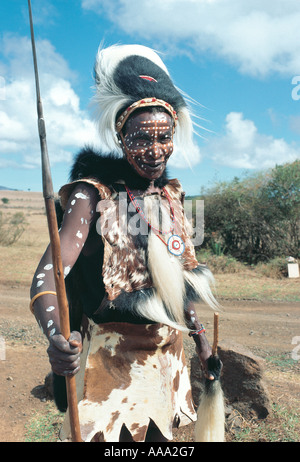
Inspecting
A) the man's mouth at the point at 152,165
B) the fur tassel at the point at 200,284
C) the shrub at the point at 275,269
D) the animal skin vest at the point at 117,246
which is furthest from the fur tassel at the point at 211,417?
the shrub at the point at 275,269

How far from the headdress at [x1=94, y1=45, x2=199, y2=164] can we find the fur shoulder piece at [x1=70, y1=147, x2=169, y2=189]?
0.11 m

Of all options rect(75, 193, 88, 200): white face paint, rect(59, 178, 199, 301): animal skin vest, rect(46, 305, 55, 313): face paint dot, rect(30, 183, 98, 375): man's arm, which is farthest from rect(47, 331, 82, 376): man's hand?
rect(75, 193, 88, 200): white face paint

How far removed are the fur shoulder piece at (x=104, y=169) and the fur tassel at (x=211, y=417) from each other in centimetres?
104

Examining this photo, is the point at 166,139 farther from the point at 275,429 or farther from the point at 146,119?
the point at 275,429

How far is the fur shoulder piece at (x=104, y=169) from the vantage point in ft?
6.08

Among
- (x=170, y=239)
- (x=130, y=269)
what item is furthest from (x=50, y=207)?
(x=170, y=239)

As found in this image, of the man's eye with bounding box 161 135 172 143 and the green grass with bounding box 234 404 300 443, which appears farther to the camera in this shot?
the green grass with bounding box 234 404 300 443

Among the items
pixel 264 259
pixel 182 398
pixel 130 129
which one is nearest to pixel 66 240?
pixel 130 129

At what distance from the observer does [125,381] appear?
1732 mm

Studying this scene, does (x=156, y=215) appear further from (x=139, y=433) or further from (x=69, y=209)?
(x=139, y=433)

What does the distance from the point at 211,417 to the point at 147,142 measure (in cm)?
132

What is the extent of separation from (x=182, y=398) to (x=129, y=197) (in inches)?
39.5

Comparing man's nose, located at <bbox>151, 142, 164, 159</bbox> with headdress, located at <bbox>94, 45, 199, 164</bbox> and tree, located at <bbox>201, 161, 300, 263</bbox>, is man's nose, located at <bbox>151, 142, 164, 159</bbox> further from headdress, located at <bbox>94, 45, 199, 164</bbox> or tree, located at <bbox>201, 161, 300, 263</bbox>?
tree, located at <bbox>201, 161, 300, 263</bbox>

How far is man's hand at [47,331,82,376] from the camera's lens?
46.9 inches
